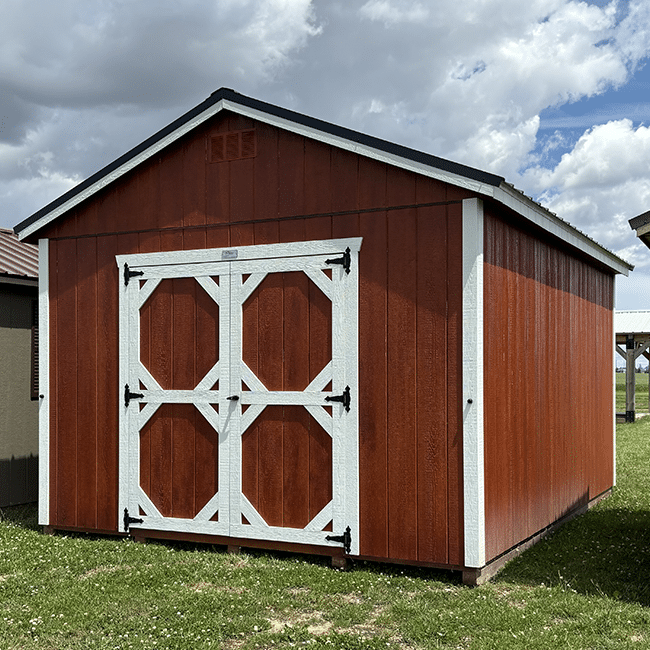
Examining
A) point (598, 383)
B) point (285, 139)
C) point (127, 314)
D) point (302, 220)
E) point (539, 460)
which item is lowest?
point (539, 460)

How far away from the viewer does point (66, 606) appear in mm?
5750

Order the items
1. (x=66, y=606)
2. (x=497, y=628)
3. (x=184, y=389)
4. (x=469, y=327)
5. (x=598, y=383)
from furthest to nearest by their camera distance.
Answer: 1. (x=598, y=383)
2. (x=184, y=389)
3. (x=469, y=327)
4. (x=66, y=606)
5. (x=497, y=628)

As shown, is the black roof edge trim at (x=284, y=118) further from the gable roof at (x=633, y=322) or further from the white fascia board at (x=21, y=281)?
the gable roof at (x=633, y=322)

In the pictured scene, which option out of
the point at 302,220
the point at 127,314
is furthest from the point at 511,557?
the point at 127,314

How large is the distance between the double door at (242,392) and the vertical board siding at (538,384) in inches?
44.8

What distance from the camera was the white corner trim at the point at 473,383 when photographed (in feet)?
20.7

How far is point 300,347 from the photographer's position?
6984mm

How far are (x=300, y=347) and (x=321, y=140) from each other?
1739 millimetres

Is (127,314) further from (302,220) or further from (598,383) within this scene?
(598,383)

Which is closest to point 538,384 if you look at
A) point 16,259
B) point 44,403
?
point 44,403

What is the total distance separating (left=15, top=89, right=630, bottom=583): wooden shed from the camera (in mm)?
6504

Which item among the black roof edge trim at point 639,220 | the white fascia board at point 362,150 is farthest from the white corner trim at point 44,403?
the black roof edge trim at point 639,220

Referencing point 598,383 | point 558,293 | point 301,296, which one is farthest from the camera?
point 598,383

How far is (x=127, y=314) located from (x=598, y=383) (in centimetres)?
580
